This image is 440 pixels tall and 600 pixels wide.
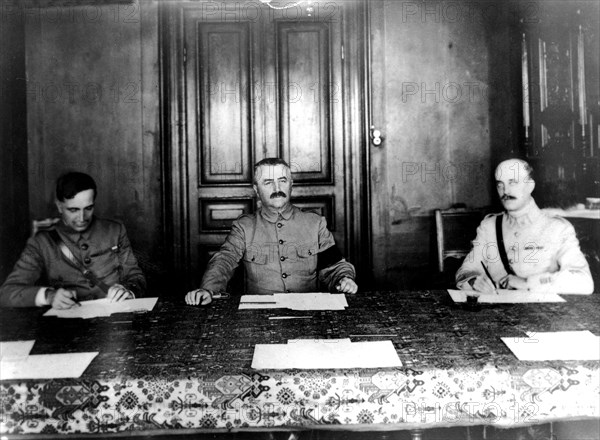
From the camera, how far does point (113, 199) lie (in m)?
4.38

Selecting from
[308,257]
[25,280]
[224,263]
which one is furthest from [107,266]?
[308,257]

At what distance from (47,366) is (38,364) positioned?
0.04 meters

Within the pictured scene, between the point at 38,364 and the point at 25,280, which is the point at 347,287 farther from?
the point at 25,280

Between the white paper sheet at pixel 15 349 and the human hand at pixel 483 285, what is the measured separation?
69.4 inches

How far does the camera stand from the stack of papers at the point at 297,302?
2342mm

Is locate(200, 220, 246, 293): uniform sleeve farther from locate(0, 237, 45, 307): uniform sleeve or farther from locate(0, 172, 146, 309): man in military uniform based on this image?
locate(0, 237, 45, 307): uniform sleeve

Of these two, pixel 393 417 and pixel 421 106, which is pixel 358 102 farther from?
pixel 393 417

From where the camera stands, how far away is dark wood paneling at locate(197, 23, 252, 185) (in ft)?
14.3

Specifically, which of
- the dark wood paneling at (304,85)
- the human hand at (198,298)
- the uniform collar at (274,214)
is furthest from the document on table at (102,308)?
the dark wood paneling at (304,85)

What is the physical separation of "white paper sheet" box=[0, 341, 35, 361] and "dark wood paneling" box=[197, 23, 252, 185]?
2.63 meters

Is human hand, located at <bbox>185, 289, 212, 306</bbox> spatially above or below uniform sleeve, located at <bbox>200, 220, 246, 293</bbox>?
below

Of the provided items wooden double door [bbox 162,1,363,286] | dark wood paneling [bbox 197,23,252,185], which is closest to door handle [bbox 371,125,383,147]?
wooden double door [bbox 162,1,363,286]

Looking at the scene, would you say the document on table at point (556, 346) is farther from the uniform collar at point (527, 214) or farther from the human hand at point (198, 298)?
the human hand at point (198, 298)

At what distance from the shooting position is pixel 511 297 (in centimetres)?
241
